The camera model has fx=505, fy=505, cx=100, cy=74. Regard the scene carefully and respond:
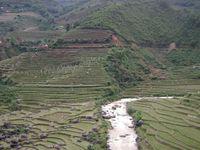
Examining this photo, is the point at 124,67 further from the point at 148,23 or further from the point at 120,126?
the point at 120,126

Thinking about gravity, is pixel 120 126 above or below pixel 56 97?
below

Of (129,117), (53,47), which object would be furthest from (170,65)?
(129,117)

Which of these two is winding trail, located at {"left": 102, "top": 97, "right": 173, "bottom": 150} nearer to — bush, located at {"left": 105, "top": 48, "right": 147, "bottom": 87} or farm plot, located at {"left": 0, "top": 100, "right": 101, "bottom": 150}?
farm plot, located at {"left": 0, "top": 100, "right": 101, "bottom": 150}

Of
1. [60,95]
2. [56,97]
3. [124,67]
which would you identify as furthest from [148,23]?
[56,97]

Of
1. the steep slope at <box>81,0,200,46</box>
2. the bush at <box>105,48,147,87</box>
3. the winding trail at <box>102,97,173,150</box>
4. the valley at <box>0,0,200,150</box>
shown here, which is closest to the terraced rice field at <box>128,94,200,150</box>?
the valley at <box>0,0,200,150</box>

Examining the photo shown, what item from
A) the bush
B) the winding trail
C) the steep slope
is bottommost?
the winding trail

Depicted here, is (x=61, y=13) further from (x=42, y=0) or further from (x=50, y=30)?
(x=50, y=30)
